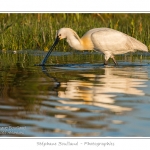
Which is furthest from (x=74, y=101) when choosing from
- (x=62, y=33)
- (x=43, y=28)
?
(x=43, y=28)

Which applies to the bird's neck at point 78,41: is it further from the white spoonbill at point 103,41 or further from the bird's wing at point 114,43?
the bird's wing at point 114,43

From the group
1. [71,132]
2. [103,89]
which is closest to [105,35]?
[103,89]

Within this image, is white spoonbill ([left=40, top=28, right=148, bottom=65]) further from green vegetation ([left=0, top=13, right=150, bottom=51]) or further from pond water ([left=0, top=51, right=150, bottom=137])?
green vegetation ([left=0, top=13, right=150, bottom=51])

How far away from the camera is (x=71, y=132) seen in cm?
647

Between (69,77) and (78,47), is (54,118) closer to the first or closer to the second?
(69,77)

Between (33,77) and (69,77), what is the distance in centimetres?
68

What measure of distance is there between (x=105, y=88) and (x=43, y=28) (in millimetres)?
9887

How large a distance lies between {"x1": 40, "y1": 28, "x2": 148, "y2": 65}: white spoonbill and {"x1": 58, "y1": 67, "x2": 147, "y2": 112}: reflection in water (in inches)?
103

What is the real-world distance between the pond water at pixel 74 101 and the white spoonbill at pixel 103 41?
4.08 feet

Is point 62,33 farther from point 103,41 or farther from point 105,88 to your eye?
point 105,88

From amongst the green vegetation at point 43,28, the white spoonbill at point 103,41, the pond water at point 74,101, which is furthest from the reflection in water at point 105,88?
the green vegetation at point 43,28

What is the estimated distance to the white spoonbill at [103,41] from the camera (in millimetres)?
14807

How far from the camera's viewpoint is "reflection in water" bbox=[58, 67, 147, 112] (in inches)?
328

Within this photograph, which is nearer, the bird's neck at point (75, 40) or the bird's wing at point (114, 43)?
the bird's wing at point (114, 43)
